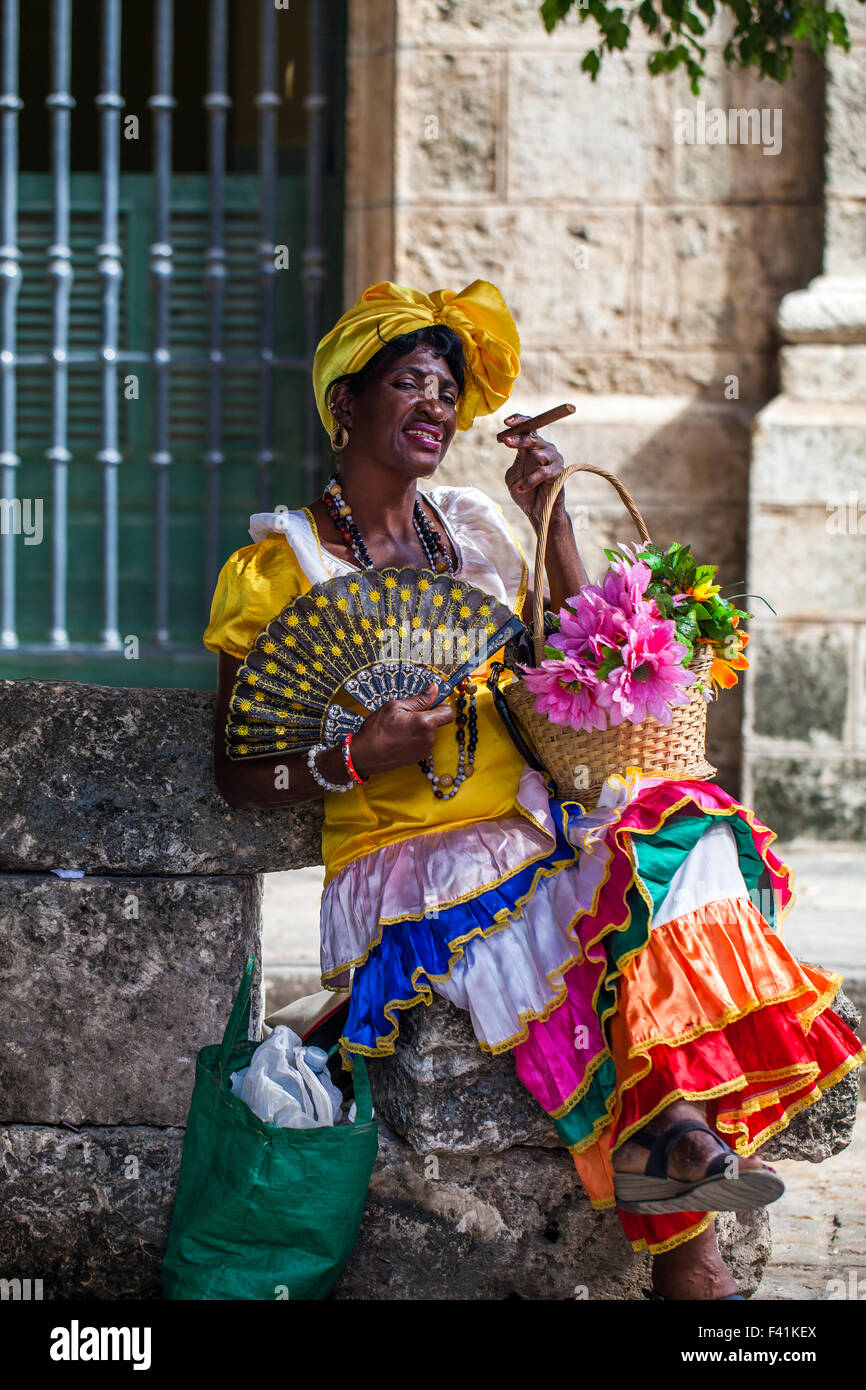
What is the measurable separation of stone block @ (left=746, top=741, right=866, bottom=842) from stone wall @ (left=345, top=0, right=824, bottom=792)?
346 mm

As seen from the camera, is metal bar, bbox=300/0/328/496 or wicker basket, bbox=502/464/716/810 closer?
wicker basket, bbox=502/464/716/810

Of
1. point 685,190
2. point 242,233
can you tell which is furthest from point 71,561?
point 685,190

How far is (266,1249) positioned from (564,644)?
1338mm

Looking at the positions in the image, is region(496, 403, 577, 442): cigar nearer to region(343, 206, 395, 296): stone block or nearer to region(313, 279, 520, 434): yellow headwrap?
region(313, 279, 520, 434): yellow headwrap

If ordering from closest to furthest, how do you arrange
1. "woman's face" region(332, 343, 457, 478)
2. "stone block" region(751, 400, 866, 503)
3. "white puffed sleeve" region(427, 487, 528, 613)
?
"woman's face" region(332, 343, 457, 478), "white puffed sleeve" region(427, 487, 528, 613), "stone block" region(751, 400, 866, 503)

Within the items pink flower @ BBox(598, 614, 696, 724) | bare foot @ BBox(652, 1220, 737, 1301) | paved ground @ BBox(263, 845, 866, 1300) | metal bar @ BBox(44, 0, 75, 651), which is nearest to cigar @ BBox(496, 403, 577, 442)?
pink flower @ BBox(598, 614, 696, 724)

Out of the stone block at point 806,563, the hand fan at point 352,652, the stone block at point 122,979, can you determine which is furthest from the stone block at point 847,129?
the stone block at point 122,979

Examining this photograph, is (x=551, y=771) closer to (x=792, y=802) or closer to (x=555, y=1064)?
(x=555, y=1064)

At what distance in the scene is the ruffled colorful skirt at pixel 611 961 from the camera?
2594 mm

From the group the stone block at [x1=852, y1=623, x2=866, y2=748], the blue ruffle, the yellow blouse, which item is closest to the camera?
the blue ruffle

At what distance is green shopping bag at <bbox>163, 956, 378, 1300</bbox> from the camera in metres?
2.64

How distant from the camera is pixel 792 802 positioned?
5.86m

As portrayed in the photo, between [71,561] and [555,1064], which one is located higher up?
[71,561]

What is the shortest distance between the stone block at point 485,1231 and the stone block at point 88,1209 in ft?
1.48
